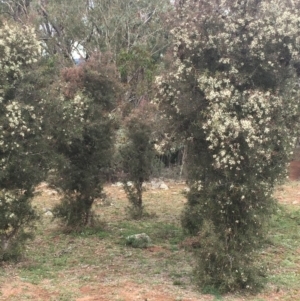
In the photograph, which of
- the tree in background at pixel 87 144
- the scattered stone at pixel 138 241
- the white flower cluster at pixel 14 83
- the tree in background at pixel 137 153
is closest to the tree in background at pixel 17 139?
the white flower cluster at pixel 14 83

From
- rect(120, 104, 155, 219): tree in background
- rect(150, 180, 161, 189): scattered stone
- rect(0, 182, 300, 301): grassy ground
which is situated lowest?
rect(0, 182, 300, 301): grassy ground

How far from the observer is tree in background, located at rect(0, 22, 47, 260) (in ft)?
24.7

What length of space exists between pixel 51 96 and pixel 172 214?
6953mm

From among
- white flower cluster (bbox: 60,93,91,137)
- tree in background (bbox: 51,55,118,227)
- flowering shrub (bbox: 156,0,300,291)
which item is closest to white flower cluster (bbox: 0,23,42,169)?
white flower cluster (bbox: 60,93,91,137)

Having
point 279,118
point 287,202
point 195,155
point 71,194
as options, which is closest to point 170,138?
point 195,155

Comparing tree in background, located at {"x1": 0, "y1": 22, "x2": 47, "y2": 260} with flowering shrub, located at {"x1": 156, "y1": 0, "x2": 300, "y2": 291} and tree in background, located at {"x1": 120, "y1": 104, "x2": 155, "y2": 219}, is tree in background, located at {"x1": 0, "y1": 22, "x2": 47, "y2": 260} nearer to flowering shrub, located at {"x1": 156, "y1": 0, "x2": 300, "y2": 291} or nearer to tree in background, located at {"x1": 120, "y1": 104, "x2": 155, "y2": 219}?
flowering shrub, located at {"x1": 156, "y1": 0, "x2": 300, "y2": 291}

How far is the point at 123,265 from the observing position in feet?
29.1

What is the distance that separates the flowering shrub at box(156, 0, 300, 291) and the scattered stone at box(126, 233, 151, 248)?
311 cm

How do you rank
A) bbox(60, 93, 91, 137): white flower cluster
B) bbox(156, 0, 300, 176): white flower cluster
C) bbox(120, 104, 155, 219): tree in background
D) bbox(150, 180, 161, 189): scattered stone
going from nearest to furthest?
bbox(156, 0, 300, 176): white flower cluster → bbox(60, 93, 91, 137): white flower cluster → bbox(120, 104, 155, 219): tree in background → bbox(150, 180, 161, 189): scattered stone

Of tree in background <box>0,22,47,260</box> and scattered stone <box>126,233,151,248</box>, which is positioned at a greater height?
tree in background <box>0,22,47,260</box>

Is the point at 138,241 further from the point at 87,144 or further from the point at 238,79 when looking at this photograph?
the point at 238,79

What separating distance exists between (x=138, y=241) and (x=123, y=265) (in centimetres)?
151

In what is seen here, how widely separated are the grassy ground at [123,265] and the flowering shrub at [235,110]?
0.79 metres

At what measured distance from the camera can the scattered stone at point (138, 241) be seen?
1027cm
